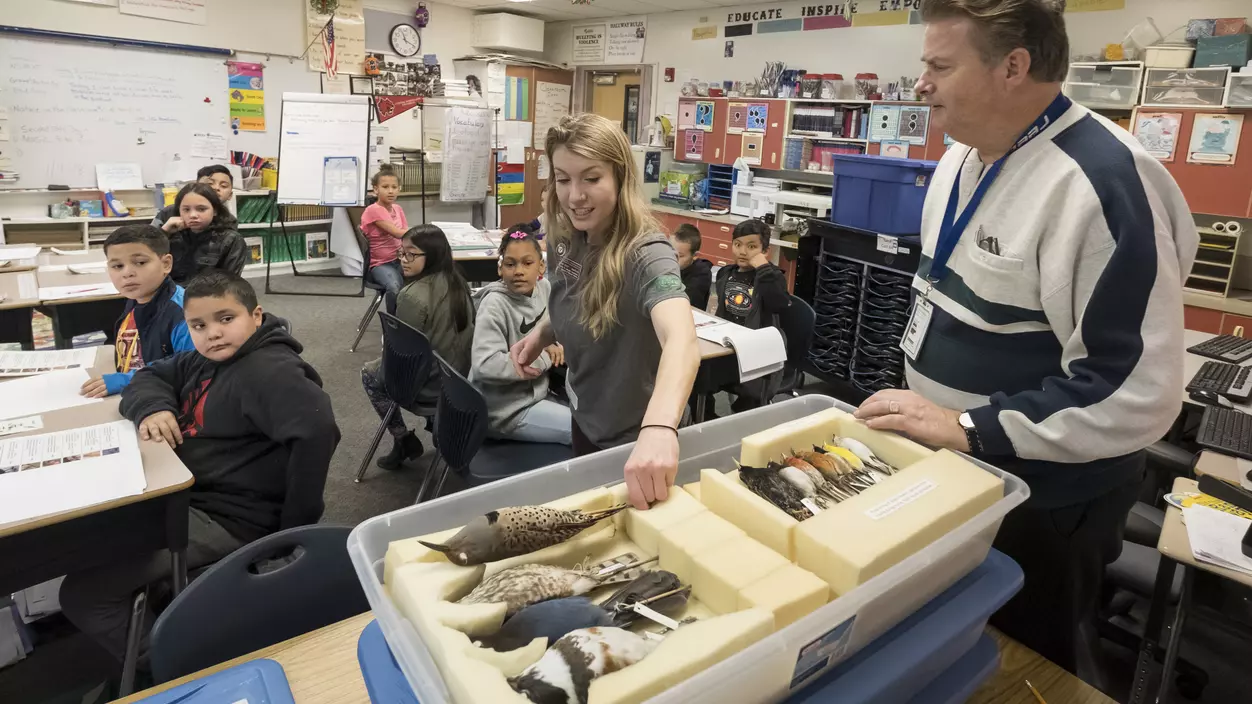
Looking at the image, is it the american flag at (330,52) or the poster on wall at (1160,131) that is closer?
the poster on wall at (1160,131)

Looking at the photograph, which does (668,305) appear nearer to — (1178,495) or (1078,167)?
(1078,167)

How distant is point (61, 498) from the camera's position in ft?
4.64

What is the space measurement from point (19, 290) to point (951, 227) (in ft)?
12.1

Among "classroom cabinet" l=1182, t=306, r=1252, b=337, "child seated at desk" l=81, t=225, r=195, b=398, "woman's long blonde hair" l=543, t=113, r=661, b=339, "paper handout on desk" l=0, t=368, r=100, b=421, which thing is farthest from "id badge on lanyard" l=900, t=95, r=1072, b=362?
"classroom cabinet" l=1182, t=306, r=1252, b=337

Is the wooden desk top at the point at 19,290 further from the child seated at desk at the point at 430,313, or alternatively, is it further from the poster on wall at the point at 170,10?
the poster on wall at the point at 170,10

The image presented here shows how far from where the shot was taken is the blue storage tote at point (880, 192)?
362cm

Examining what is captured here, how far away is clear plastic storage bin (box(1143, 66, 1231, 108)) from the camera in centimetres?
384

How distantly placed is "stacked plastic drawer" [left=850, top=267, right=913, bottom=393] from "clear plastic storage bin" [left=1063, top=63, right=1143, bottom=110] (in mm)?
1685

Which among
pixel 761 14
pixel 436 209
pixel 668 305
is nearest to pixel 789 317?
pixel 668 305

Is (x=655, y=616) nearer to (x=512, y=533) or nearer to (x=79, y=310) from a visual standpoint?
(x=512, y=533)

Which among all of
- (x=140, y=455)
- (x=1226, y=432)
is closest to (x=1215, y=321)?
(x=1226, y=432)

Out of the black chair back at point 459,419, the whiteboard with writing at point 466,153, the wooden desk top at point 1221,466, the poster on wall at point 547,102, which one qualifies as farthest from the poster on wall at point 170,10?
the wooden desk top at point 1221,466

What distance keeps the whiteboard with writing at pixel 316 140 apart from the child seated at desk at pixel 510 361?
3.72 metres

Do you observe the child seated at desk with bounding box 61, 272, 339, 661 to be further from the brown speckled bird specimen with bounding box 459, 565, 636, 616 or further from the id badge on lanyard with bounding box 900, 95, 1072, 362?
the id badge on lanyard with bounding box 900, 95, 1072, 362
